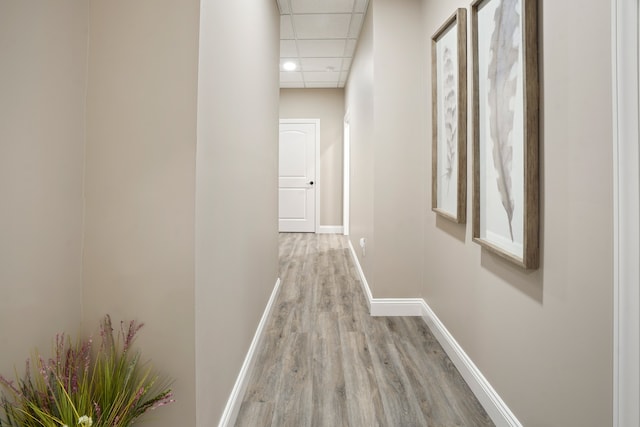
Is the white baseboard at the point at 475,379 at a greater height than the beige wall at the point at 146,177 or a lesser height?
lesser

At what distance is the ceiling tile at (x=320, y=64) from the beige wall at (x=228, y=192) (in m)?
2.30

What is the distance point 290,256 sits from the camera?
4762 mm

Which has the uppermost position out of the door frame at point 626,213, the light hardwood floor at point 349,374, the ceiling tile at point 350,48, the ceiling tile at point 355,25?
the ceiling tile at point 350,48

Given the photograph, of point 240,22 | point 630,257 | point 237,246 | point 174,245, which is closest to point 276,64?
point 240,22

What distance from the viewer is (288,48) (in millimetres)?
4277

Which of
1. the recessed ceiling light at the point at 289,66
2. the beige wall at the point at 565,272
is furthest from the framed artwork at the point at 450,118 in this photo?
the recessed ceiling light at the point at 289,66

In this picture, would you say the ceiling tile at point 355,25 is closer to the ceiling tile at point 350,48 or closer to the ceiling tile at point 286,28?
the ceiling tile at point 350,48

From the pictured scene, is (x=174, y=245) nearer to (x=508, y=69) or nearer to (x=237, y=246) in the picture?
(x=237, y=246)

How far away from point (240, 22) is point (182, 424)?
5.17ft

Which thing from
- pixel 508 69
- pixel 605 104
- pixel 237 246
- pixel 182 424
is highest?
pixel 508 69

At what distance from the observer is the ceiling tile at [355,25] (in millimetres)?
3354

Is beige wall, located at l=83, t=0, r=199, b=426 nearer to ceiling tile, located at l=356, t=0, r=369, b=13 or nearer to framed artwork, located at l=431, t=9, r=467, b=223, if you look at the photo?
framed artwork, located at l=431, t=9, r=467, b=223

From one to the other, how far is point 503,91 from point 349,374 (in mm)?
1494

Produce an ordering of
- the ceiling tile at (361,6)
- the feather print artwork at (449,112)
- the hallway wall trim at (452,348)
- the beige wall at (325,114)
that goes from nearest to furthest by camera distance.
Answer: the hallway wall trim at (452,348) → the feather print artwork at (449,112) → the ceiling tile at (361,6) → the beige wall at (325,114)
